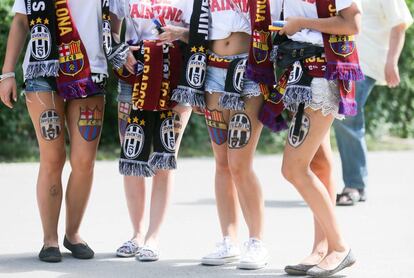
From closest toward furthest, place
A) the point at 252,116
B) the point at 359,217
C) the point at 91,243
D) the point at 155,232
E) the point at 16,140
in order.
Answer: the point at 252,116 < the point at 155,232 < the point at 91,243 < the point at 359,217 < the point at 16,140

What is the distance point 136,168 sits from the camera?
6.75 m

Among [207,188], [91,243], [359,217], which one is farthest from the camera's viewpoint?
[207,188]

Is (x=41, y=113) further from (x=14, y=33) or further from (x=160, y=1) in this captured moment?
(x=160, y=1)

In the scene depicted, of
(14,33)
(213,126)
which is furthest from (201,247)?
(14,33)

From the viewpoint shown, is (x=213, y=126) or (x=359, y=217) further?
(x=359, y=217)

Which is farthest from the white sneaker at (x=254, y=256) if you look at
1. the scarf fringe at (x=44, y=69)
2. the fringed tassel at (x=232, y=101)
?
the scarf fringe at (x=44, y=69)

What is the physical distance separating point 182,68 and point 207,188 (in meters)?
3.45

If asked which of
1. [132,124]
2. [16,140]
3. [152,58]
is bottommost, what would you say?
[16,140]

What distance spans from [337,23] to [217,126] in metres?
1.11

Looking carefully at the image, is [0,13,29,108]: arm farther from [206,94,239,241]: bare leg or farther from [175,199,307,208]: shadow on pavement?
[175,199,307,208]: shadow on pavement

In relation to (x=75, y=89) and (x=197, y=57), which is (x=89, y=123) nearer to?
(x=75, y=89)

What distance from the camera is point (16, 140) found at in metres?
12.0

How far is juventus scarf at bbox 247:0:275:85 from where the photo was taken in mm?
6203

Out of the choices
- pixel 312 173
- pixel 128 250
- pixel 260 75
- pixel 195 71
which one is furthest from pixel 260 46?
pixel 128 250
